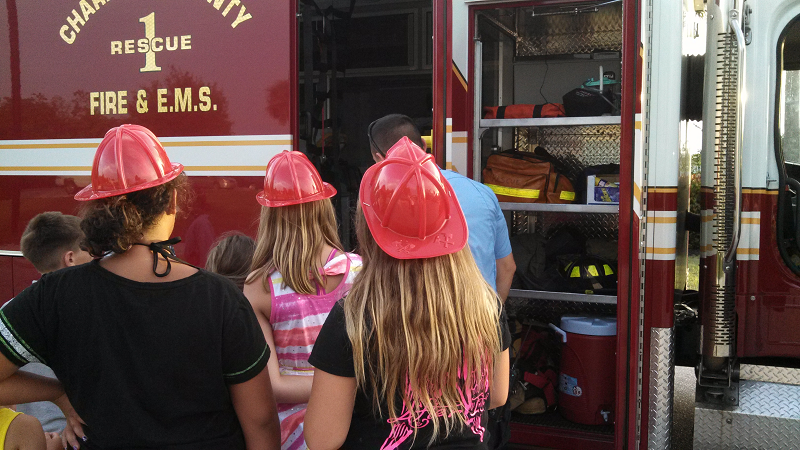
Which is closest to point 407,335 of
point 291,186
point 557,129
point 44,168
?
point 291,186

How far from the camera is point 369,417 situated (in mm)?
1553

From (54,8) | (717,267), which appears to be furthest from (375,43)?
(717,267)

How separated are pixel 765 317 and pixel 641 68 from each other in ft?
5.41

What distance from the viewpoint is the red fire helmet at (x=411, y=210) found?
1502 millimetres

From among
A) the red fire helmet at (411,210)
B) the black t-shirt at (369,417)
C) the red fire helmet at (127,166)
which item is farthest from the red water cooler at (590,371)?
the red fire helmet at (127,166)

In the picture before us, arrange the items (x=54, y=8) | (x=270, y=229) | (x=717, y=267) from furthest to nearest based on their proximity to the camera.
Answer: (x=54, y=8), (x=717, y=267), (x=270, y=229)

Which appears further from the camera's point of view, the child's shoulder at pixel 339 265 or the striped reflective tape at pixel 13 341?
the child's shoulder at pixel 339 265

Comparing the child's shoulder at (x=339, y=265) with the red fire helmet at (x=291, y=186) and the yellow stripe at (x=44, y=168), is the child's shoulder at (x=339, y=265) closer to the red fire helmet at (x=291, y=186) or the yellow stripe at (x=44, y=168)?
the red fire helmet at (x=291, y=186)

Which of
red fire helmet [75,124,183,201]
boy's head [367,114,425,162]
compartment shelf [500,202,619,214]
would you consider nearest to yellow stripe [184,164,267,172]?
boy's head [367,114,425,162]

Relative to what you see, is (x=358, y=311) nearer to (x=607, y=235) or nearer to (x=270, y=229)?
(x=270, y=229)

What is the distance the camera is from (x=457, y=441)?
A: 5.12ft

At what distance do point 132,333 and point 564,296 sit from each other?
9.37ft

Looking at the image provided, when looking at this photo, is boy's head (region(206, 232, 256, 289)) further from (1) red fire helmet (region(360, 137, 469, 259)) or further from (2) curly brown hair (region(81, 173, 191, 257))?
(1) red fire helmet (region(360, 137, 469, 259))

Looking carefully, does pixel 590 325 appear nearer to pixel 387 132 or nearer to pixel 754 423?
pixel 754 423
